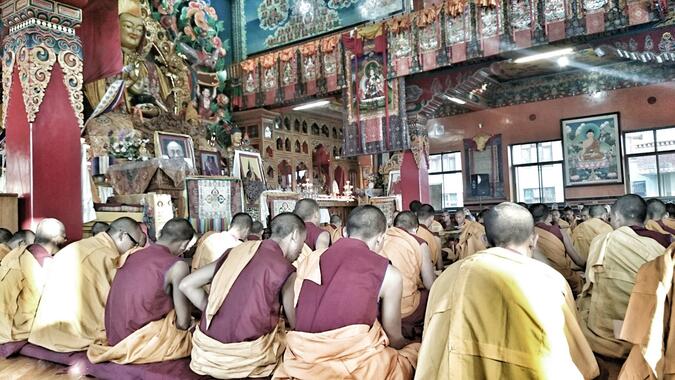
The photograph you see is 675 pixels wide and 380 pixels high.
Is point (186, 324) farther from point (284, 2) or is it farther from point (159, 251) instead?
point (284, 2)

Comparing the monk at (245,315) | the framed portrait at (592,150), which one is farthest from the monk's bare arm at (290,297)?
the framed portrait at (592,150)

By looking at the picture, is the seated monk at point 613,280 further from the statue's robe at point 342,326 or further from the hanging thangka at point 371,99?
the hanging thangka at point 371,99

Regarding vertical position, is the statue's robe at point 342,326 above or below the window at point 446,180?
below

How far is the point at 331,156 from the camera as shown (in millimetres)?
17266

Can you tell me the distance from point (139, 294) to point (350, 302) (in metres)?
1.51

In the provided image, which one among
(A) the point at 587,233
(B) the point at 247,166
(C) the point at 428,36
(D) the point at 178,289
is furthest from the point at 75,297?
(C) the point at 428,36

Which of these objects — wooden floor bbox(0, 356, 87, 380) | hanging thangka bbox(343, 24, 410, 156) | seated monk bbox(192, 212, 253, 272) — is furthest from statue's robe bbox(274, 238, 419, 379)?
hanging thangka bbox(343, 24, 410, 156)

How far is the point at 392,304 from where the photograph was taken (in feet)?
8.54

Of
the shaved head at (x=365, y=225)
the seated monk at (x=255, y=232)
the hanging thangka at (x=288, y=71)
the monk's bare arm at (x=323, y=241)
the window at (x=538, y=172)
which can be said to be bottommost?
the monk's bare arm at (x=323, y=241)

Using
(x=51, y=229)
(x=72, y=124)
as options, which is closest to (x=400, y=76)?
(x=72, y=124)

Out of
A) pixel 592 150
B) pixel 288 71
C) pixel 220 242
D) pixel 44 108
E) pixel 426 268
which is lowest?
pixel 426 268

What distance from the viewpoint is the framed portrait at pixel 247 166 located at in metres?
10.1

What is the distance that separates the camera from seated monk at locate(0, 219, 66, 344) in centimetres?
394

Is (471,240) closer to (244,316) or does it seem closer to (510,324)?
(244,316)
